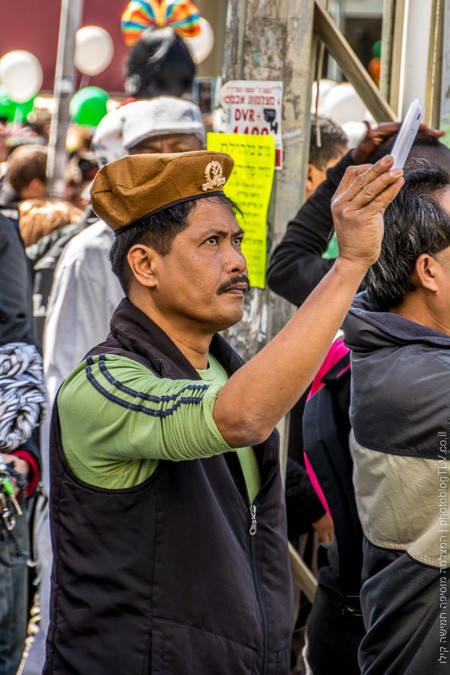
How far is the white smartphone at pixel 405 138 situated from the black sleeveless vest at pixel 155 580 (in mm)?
669

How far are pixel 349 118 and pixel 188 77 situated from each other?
3305 mm

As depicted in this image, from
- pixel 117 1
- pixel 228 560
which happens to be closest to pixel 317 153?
pixel 228 560

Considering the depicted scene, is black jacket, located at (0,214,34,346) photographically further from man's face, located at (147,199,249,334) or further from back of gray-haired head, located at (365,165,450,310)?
back of gray-haired head, located at (365,165,450,310)

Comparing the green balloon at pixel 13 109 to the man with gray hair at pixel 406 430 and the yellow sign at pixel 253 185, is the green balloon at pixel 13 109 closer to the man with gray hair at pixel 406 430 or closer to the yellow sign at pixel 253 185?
the yellow sign at pixel 253 185

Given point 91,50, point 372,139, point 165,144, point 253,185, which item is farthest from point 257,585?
point 91,50

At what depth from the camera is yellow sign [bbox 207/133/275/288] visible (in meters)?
3.94

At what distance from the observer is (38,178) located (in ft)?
26.5

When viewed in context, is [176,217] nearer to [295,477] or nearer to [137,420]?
[137,420]

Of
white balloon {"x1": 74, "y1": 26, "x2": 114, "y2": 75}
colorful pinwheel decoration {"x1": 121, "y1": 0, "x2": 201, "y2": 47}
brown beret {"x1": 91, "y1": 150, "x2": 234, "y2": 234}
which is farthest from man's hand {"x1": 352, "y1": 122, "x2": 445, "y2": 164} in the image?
white balloon {"x1": 74, "y1": 26, "x2": 114, "y2": 75}

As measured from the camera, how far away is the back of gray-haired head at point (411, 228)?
8.60 ft

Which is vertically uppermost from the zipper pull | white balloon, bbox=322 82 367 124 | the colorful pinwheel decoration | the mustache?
the colorful pinwheel decoration

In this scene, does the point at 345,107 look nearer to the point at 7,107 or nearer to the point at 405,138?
the point at 7,107

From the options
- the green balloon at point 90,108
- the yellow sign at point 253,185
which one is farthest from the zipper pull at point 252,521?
the green balloon at point 90,108

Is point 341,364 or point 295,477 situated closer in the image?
point 341,364
